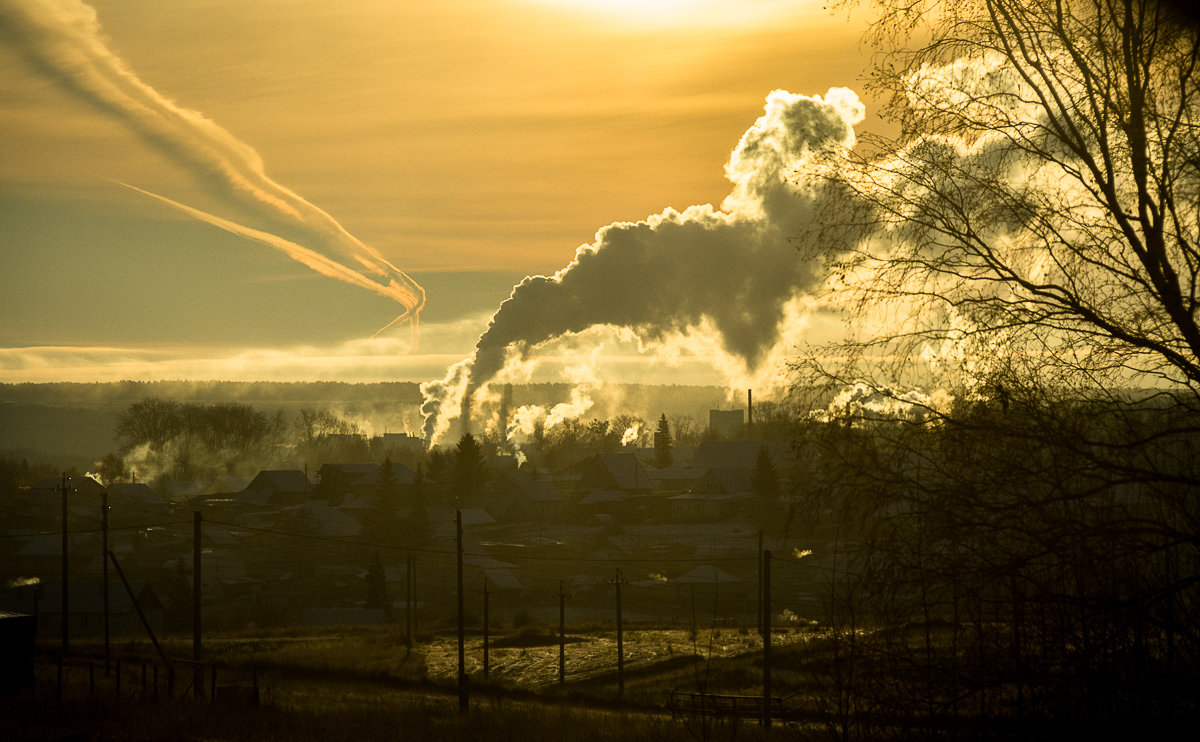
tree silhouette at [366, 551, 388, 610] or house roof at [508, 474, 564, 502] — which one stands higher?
house roof at [508, 474, 564, 502]

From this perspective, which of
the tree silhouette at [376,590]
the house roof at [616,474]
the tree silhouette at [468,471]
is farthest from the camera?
the house roof at [616,474]

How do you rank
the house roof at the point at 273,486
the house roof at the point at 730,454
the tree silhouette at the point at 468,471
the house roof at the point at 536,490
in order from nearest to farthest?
the house roof at the point at 536,490, the tree silhouette at the point at 468,471, the house roof at the point at 730,454, the house roof at the point at 273,486

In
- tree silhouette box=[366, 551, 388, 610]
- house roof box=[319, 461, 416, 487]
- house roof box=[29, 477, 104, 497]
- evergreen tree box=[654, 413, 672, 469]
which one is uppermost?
evergreen tree box=[654, 413, 672, 469]

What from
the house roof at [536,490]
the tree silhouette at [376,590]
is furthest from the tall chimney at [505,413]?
the tree silhouette at [376,590]

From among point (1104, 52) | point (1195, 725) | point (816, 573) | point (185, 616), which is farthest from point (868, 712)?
point (185, 616)

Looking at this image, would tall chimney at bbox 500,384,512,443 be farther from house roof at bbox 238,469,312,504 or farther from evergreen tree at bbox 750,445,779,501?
evergreen tree at bbox 750,445,779,501

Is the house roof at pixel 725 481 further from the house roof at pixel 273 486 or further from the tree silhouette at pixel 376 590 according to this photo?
the house roof at pixel 273 486

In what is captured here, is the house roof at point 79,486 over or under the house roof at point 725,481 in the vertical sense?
under

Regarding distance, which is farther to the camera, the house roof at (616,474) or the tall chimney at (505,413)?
the tall chimney at (505,413)

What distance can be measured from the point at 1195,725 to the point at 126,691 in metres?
21.3

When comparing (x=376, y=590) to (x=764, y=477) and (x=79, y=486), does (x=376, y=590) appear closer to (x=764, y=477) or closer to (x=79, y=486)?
(x=764, y=477)

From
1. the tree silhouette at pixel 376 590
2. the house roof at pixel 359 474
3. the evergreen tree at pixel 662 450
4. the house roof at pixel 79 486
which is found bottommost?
the tree silhouette at pixel 376 590

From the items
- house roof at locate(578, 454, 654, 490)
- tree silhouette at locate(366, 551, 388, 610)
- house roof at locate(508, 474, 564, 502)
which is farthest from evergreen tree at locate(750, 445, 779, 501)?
tree silhouette at locate(366, 551, 388, 610)

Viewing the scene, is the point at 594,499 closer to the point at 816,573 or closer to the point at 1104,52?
the point at 816,573
